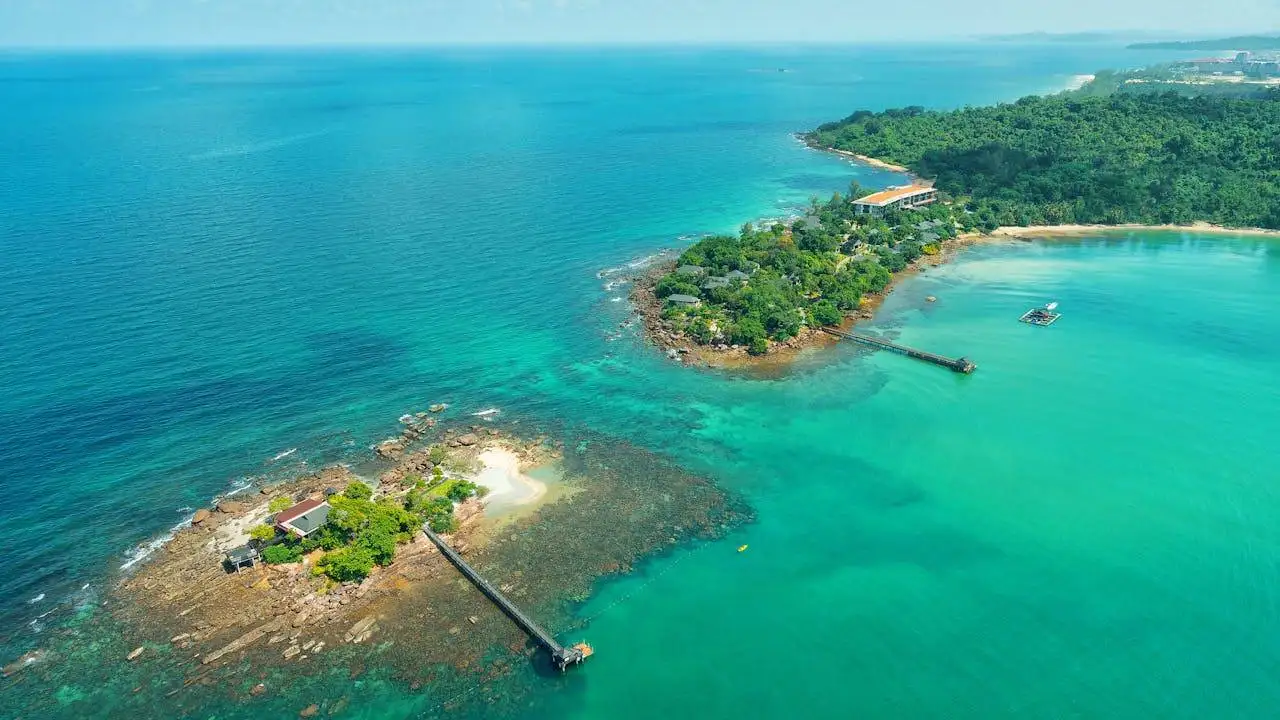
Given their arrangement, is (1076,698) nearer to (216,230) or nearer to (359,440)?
(359,440)

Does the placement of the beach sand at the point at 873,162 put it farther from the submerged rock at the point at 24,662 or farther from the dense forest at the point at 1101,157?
the submerged rock at the point at 24,662

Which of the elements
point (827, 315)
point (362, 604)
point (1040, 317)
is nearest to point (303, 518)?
point (362, 604)

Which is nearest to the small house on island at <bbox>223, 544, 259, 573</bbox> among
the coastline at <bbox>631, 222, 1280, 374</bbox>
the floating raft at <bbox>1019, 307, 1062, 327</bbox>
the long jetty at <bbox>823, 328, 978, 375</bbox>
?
the coastline at <bbox>631, 222, 1280, 374</bbox>

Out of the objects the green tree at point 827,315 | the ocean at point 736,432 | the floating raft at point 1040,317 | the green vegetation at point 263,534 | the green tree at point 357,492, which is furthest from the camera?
the floating raft at point 1040,317

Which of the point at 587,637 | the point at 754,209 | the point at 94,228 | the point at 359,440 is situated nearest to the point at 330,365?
the point at 359,440

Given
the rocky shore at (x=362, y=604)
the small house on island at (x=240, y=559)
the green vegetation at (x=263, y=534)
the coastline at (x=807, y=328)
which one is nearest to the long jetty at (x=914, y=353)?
the coastline at (x=807, y=328)

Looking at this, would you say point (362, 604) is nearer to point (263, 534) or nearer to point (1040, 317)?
point (263, 534)
